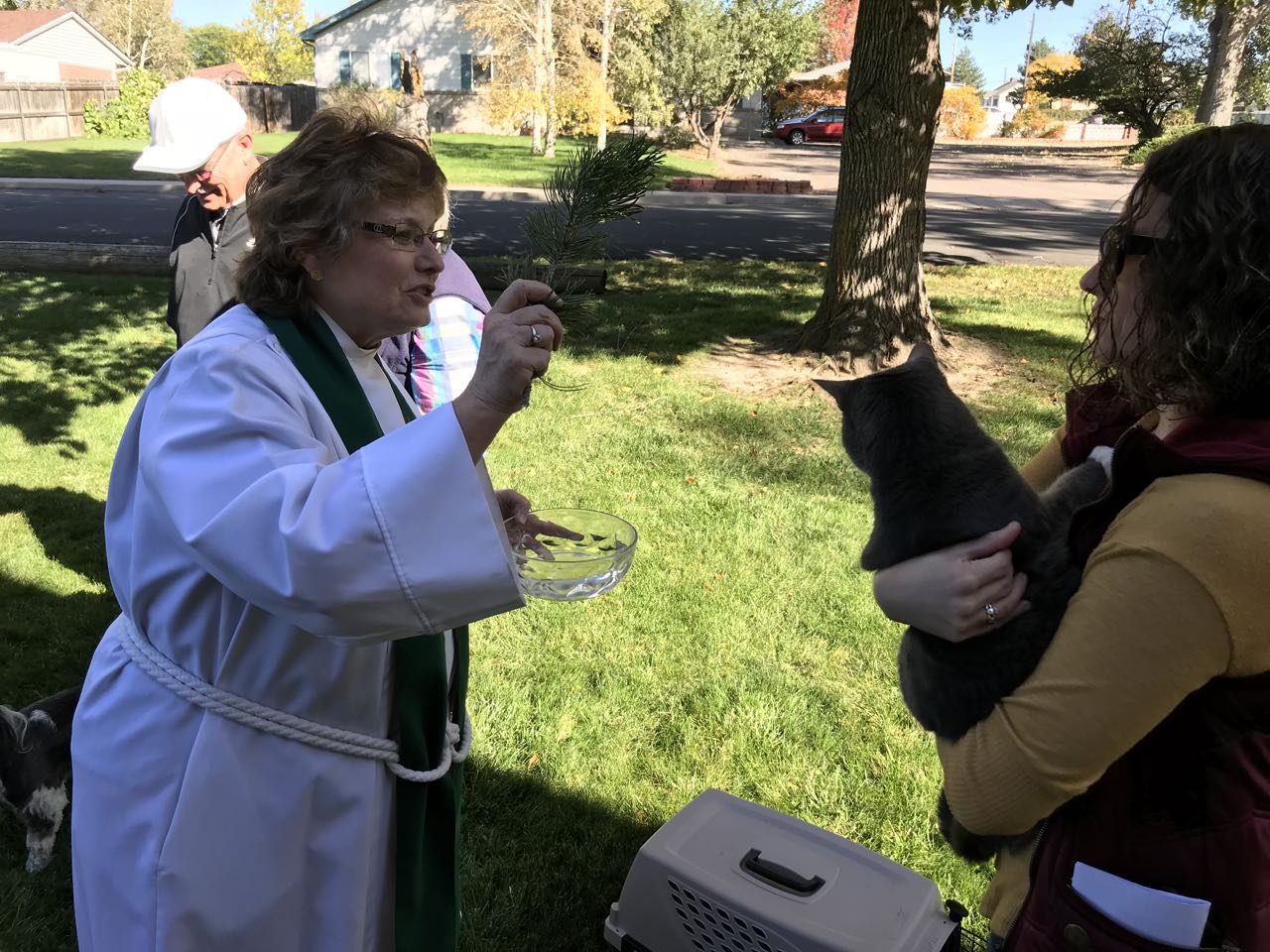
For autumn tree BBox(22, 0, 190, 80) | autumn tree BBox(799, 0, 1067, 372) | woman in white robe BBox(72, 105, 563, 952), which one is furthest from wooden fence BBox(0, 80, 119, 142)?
woman in white robe BBox(72, 105, 563, 952)

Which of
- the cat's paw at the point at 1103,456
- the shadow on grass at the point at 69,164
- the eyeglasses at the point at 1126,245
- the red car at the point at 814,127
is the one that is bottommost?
the shadow on grass at the point at 69,164

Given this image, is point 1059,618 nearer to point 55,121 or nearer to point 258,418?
point 258,418

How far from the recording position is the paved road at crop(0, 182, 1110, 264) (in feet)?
43.4

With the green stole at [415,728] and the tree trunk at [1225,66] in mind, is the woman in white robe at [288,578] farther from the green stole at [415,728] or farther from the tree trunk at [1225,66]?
the tree trunk at [1225,66]

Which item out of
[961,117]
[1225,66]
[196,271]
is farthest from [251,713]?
[961,117]

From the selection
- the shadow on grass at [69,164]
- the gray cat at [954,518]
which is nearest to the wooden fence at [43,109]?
the shadow on grass at [69,164]

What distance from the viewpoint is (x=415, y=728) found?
1.68m

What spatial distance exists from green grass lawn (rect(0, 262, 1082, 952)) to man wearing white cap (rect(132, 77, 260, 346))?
1816 mm

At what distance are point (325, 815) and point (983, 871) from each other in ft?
7.68

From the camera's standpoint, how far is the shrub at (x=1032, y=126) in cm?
5409

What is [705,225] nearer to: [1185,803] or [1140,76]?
[1185,803]

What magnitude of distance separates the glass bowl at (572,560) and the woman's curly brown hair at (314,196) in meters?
0.71

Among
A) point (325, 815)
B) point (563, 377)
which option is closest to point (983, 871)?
point (325, 815)

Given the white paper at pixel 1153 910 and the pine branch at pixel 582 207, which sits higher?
the pine branch at pixel 582 207
